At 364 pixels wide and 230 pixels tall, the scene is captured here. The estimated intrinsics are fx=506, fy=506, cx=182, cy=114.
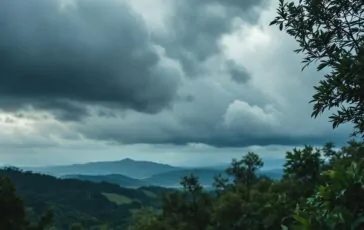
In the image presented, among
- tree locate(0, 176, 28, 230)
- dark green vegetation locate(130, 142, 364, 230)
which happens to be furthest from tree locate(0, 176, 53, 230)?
dark green vegetation locate(130, 142, 364, 230)

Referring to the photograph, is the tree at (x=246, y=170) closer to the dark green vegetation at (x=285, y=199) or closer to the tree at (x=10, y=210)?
the dark green vegetation at (x=285, y=199)

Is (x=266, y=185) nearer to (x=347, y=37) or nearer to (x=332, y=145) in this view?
(x=332, y=145)

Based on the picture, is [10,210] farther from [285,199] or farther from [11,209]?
[285,199]

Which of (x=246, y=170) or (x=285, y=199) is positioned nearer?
(x=285, y=199)

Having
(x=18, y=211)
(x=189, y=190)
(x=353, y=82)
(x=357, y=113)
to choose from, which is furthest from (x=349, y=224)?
(x=189, y=190)

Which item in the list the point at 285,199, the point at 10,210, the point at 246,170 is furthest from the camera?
the point at 246,170

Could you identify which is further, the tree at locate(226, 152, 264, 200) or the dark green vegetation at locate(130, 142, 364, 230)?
the tree at locate(226, 152, 264, 200)

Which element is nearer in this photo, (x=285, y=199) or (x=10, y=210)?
(x=285, y=199)

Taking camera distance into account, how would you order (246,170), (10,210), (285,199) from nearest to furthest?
(285,199)
(10,210)
(246,170)

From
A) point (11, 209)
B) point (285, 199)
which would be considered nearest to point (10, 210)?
point (11, 209)

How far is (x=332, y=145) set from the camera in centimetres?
5747

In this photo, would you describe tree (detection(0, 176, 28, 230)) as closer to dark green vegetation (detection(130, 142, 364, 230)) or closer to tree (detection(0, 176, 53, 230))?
tree (detection(0, 176, 53, 230))

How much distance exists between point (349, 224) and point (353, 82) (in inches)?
110

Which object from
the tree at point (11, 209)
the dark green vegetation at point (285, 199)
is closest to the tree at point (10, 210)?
the tree at point (11, 209)
